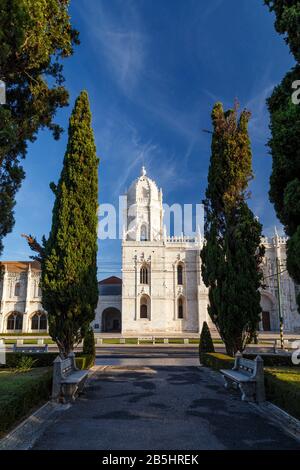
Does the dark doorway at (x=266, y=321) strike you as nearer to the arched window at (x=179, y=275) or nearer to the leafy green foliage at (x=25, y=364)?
the arched window at (x=179, y=275)

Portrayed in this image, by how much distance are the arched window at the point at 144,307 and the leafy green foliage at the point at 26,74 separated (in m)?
36.9

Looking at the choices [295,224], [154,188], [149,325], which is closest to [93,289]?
[295,224]

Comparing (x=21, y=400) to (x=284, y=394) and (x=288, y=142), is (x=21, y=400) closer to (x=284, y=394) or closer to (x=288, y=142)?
(x=284, y=394)

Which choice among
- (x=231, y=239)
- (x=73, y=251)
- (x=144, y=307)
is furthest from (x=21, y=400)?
(x=144, y=307)

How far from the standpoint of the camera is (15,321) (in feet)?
168

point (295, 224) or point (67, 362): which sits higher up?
point (295, 224)

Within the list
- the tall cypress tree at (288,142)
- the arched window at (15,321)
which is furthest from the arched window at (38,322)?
the tall cypress tree at (288,142)

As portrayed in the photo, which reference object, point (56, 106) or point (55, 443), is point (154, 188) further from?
point (55, 443)

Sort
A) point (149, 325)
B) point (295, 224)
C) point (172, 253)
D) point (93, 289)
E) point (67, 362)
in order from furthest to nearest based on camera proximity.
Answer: point (172, 253) → point (149, 325) → point (93, 289) → point (67, 362) → point (295, 224)

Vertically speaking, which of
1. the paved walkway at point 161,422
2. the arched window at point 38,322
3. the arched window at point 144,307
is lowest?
the paved walkway at point 161,422

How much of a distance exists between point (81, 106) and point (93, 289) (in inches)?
339

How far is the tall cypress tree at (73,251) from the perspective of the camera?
1362 cm

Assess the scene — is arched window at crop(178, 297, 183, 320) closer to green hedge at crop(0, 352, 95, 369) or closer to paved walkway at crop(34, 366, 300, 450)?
green hedge at crop(0, 352, 95, 369)
